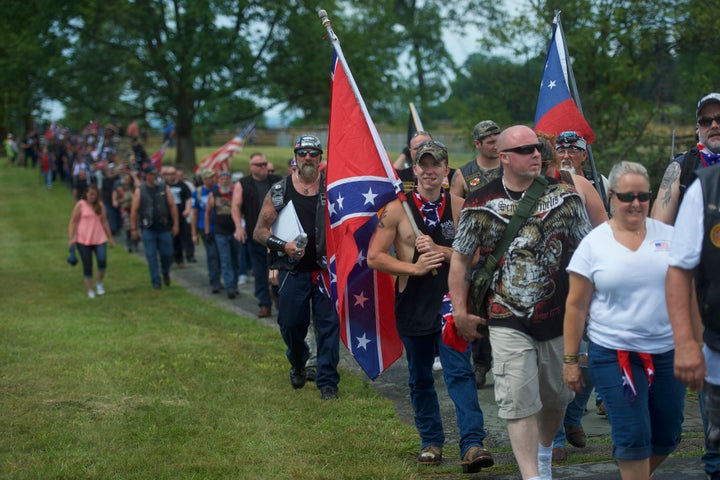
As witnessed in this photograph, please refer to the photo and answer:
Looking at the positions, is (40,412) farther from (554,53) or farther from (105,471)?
(554,53)

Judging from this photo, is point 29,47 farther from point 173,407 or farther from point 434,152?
point 434,152

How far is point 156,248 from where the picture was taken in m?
17.0

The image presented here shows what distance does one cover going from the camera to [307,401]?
26.9 feet

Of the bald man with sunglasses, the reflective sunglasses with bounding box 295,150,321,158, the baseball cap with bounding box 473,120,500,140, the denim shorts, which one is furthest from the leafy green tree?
the denim shorts

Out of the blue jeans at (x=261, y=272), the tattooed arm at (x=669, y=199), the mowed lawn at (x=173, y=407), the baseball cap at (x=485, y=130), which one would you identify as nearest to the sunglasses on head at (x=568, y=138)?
the baseball cap at (x=485, y=130)

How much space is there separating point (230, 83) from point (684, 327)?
33.2m

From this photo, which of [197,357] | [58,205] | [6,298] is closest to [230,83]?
[58,205]

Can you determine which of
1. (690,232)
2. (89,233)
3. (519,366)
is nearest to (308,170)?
(519,366)

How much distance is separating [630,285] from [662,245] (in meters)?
0.24

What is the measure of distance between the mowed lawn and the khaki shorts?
3.35 ft

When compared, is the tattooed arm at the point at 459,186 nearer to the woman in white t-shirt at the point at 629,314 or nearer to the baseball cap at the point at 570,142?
the baseball cap at the point at 570,142

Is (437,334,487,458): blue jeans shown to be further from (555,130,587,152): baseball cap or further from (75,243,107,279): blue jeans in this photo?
(75,243,107,279): blue jeans

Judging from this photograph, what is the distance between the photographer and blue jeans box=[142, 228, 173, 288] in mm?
16672

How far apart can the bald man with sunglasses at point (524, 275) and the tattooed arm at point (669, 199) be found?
502mm
